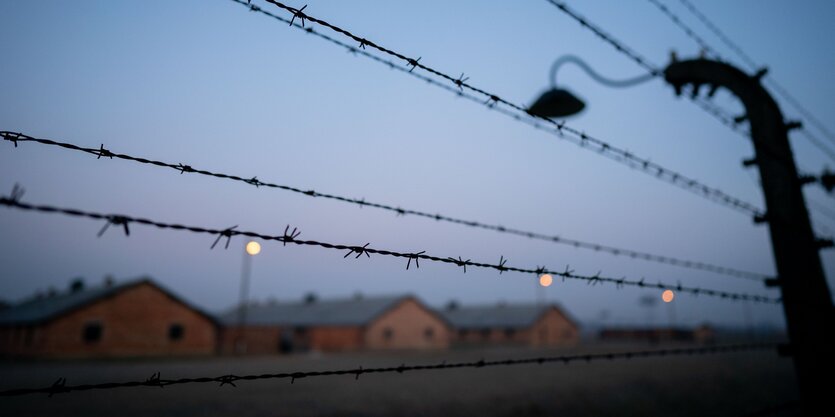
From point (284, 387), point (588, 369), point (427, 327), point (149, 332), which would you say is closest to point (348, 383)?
point (284, 387)

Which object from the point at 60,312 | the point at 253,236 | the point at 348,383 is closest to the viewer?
the point at 253,236

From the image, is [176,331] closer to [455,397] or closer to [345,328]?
[345,328]

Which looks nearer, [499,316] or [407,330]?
[407,330]

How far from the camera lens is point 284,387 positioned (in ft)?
42.8

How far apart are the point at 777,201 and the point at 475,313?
5371 cm

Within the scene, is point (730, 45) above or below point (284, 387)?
above

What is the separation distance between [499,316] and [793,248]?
50659 mm

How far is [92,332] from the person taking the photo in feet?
88.6

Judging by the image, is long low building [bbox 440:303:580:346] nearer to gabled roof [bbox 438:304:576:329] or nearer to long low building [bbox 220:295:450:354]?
gabled roof [bbox 438:304:576:329]

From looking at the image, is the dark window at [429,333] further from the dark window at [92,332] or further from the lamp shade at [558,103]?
the lamp shade at [558,103]

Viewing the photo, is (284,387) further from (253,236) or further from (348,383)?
(253,236)

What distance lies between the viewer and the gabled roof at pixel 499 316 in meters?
51.6

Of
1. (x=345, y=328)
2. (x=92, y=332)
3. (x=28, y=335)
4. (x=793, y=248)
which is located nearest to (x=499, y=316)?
(x=345, y=328)

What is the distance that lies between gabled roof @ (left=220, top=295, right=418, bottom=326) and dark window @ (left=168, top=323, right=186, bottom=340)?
7.79 meters
